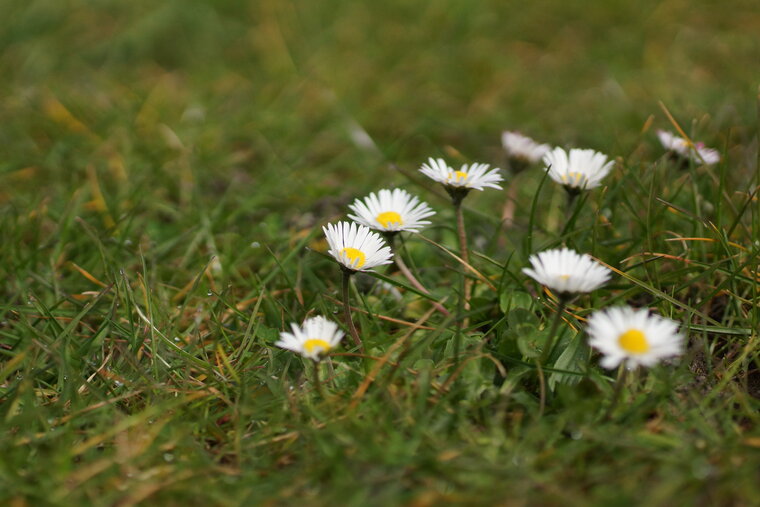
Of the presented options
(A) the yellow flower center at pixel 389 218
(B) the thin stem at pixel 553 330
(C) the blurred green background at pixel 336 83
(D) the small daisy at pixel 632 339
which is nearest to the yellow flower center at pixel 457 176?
(A) the yellow flower center at pixel 389 218

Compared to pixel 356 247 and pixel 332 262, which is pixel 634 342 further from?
pixel 332 262

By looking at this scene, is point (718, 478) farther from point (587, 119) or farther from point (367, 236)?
point (587, 119)

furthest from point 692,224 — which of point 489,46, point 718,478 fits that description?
point 489,46

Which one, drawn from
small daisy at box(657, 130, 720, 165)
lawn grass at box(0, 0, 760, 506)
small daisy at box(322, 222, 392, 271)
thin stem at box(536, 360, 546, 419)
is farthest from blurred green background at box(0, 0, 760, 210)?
thin stem at box(536, 360, 546, 419)

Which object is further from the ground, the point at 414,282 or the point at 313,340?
the point at 414,282

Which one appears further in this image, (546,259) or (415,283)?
(415,283)

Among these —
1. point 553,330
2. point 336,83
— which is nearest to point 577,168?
point 553,330
